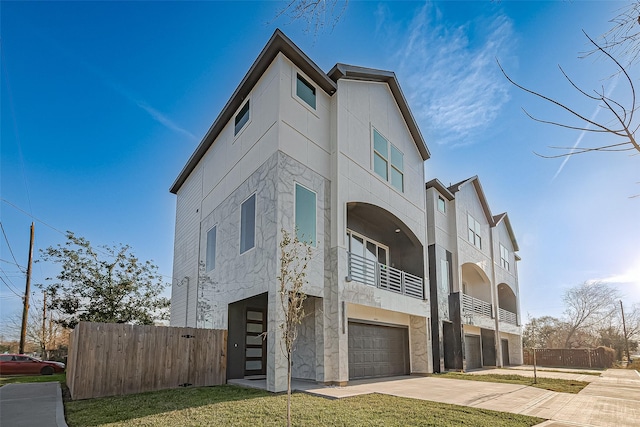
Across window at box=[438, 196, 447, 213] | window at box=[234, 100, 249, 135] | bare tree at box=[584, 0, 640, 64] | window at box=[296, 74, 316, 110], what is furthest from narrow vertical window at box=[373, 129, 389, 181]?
bare tree at box=[584, 0, 640, 64]

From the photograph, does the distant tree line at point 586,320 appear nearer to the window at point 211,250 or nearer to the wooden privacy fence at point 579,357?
the wooden privacy fence at point 579,357

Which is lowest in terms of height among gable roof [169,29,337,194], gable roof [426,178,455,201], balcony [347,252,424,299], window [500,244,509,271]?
balcony [347,252,424,299]

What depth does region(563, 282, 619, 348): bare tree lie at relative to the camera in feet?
150

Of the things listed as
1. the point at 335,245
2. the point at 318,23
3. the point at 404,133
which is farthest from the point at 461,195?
the point at 318,23

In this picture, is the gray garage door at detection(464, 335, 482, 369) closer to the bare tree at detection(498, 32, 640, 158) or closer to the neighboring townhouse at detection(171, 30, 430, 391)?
the neighboring townhouse at detection(171, 30, 430, 391)

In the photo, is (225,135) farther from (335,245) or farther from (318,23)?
(318,23)

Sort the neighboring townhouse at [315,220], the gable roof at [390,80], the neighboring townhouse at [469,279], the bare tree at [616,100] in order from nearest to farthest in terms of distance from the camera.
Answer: the bare tree at [616,100] → the neighboring townhouse at [315,220] → the gable roof at [390,80] → the neighboring townhouse at [469,279]

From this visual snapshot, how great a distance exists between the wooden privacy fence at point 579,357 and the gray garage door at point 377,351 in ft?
57.4

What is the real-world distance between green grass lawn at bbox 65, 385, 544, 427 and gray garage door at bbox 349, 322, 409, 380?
3924 mm

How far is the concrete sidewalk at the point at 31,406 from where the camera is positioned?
23.4ft

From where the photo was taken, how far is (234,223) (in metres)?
14.3

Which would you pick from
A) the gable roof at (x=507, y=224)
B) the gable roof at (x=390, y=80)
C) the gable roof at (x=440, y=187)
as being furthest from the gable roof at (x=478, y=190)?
the gable roof at (x=390, y=80)

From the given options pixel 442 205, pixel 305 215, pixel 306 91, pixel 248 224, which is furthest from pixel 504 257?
pixel 248 224

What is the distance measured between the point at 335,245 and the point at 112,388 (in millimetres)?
7047
